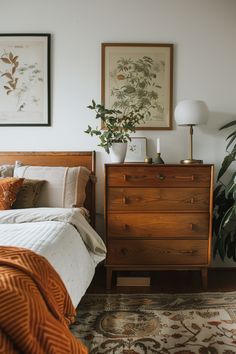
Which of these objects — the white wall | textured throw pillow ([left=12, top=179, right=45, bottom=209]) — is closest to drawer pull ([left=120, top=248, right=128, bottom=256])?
textured throw pillow ([left=12, top=179, right=45, bottom=209])

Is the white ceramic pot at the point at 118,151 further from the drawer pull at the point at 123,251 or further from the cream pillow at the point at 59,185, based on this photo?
the drawer pull at the point at 123,251

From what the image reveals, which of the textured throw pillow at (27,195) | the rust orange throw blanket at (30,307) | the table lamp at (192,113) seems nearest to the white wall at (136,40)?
the table lamp at (192,113)

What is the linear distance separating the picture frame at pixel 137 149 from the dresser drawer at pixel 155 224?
2.05ft

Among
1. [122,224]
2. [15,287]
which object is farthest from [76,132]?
[15,287]

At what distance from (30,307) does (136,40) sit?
97.7 inches

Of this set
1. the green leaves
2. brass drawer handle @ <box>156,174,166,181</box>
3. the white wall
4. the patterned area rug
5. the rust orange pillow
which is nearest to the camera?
the patterned area rug

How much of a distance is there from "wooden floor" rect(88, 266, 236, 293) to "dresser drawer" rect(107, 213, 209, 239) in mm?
432

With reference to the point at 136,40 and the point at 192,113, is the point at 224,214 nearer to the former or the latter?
the point at 192,113

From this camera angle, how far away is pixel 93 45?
9.10 ft

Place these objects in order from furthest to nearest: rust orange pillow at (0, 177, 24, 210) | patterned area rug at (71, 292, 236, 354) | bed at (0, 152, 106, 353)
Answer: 1. rust orange pillow at (0, 177, 24, 210)
2. patterned area rug at (71, 292, 236, 354)
3. bed at (0, 152, 106, 353)

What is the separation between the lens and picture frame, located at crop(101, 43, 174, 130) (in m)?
2.76

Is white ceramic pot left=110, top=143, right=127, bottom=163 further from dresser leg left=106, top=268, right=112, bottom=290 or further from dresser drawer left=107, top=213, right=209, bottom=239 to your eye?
dresser leg left=106, top=268, right=112, bottom=290

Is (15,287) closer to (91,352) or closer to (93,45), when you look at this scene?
(91,352)

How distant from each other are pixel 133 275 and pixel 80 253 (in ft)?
3.50
